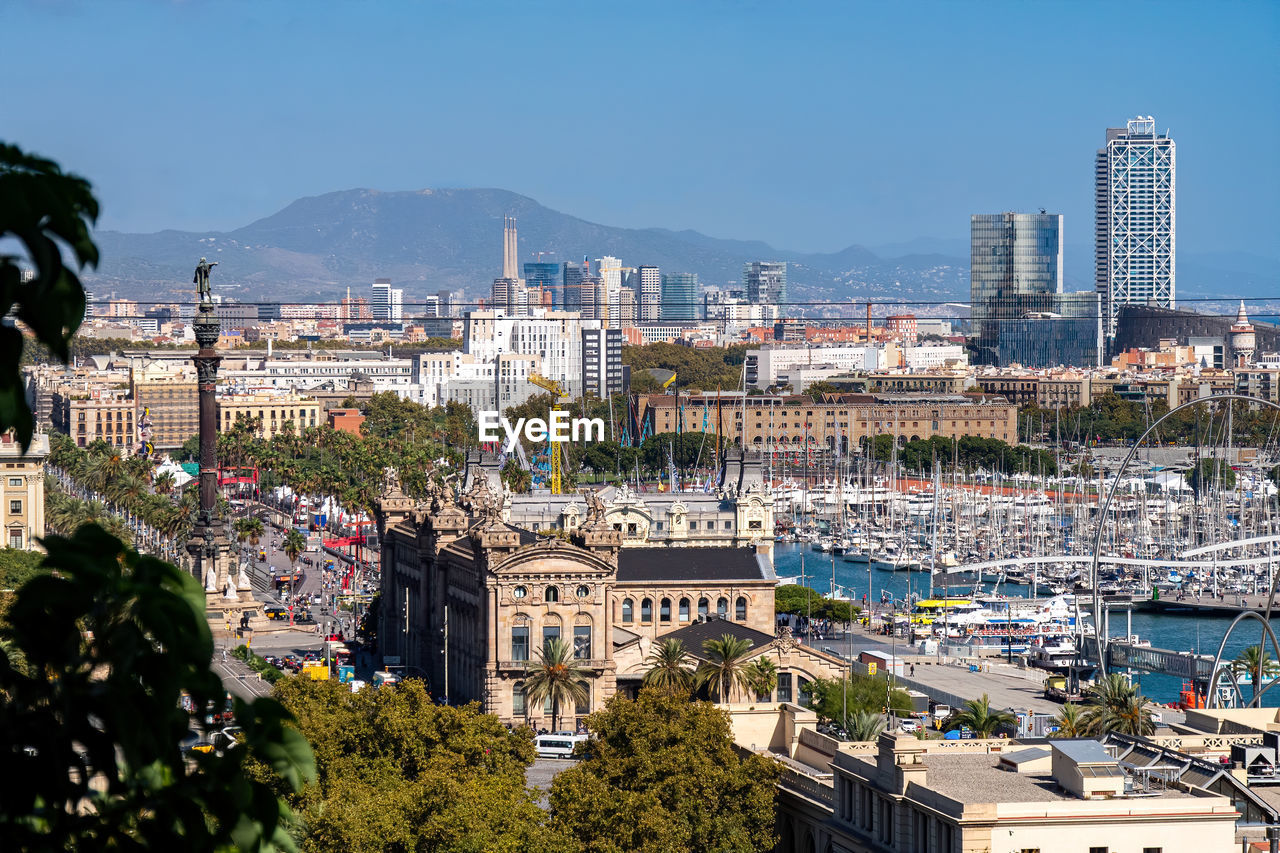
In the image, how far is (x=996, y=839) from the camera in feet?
92.7

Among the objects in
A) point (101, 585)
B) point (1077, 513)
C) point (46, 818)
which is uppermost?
point (101, 585)

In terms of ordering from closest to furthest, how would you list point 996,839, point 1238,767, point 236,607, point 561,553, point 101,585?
point 101,585, point 996,839, point 1238,767, point 561,553, point 236,607

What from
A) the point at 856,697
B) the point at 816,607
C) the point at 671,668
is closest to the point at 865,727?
the point at 856,697

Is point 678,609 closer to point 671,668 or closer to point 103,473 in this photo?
point 671,668

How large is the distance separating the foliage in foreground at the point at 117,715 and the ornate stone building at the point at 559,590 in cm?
4996

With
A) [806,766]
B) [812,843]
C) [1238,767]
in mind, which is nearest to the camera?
[1238,767]

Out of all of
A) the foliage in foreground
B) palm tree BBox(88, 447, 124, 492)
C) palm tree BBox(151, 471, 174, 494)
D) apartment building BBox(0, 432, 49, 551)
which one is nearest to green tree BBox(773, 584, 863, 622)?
apartment building BBox(0, 432, 49, 551)

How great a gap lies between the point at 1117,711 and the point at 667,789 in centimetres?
1520

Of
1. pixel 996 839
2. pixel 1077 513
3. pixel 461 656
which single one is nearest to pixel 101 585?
pixel 996 839

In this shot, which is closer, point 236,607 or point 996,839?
point 996,839

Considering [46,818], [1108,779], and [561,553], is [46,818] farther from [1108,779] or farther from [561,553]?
[561,553]

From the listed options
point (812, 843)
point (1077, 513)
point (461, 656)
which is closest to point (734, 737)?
point (812, 843)

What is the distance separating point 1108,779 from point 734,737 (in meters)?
11.8

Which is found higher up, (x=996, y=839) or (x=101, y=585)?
(x=101, y=585)
